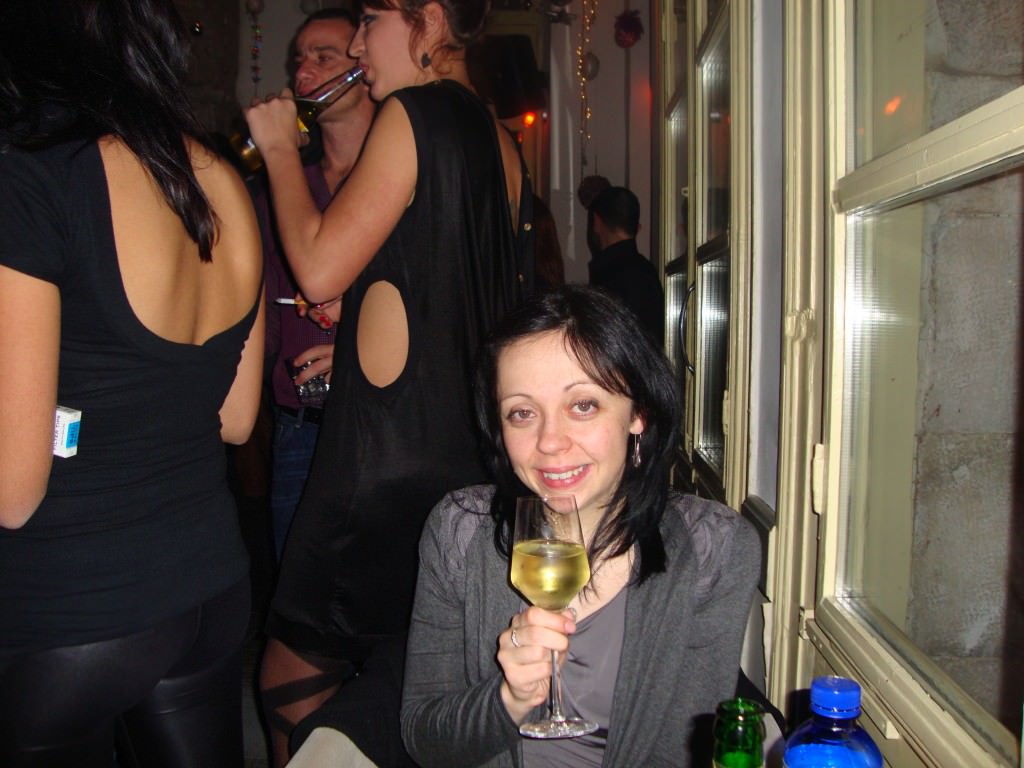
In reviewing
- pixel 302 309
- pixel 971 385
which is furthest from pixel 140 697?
pixel 971 385

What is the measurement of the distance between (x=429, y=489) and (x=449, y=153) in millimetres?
621

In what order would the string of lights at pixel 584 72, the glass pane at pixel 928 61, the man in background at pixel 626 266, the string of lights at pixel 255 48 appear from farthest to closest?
the string of lights at pixel 584 72 < the string of lights at pixel 255 48 < the man in background at pixel 626 266 < the glass pane at pixel 928 61

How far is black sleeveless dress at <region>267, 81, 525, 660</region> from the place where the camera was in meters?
1.50

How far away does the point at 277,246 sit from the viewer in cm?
204

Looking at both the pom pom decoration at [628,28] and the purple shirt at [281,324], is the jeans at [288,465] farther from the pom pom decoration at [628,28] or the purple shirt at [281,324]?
the pom pom decoration at [628,28]

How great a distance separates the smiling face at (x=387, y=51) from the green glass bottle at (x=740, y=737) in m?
1.31

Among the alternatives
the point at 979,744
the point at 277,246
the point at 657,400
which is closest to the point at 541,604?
the point at 657,400

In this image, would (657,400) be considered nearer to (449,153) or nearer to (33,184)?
(449,153)

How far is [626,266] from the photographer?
362cm

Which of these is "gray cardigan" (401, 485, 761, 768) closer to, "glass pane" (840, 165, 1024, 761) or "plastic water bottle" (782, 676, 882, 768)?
"glass pane" (840, 165, 1024, 761)

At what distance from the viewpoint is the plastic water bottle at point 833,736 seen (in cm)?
77

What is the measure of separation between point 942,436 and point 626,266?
2439mm

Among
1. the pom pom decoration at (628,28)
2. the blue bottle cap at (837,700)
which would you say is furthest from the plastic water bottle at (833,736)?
the pom pom decoration at (628,28)

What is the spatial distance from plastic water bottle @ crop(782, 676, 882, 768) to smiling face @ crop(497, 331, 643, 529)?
584mm
